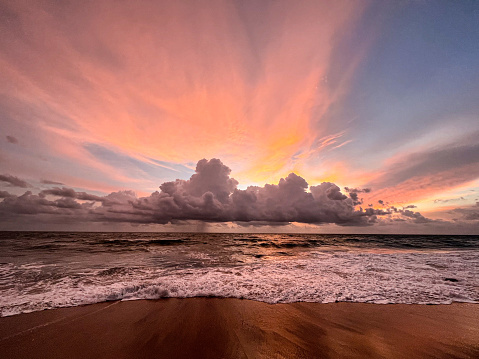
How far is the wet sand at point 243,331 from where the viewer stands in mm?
3939

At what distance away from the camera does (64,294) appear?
708 centimetres

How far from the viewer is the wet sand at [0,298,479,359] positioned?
12.9ft

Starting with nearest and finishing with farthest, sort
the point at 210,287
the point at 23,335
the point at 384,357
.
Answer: the point at 384,357 < the point at 23,335 < the point at 210,287

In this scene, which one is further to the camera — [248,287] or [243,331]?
[248,287]

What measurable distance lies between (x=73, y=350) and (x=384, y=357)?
6508 mm

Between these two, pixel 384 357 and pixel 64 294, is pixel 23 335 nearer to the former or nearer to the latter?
pixel 64 294

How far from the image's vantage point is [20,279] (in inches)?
358

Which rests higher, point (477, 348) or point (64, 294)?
point (477, 348)

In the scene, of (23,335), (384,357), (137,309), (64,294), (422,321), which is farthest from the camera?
(64,294)

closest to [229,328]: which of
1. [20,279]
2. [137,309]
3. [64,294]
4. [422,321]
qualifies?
[137,309]

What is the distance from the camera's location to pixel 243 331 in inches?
185

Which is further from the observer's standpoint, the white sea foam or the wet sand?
the white sea foam

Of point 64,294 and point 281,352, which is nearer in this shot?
point 281,352

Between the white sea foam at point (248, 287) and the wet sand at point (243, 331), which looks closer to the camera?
the wet sand at point (243, 331)
